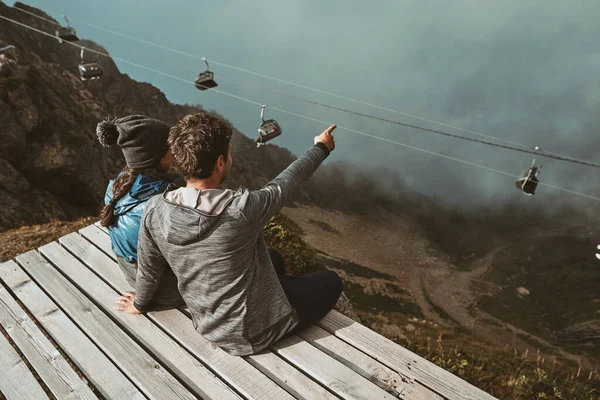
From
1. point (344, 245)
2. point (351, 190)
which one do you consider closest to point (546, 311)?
point (344, 245)

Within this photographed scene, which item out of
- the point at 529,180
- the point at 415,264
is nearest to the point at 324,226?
the point at 415,264

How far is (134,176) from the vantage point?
3582 mm

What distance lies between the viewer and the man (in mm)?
2670

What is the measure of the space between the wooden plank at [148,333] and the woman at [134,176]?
458 mm

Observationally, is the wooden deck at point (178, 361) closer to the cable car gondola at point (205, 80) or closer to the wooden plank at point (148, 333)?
the wooden plank at point (148, 333)

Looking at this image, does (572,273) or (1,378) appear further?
(572,273)

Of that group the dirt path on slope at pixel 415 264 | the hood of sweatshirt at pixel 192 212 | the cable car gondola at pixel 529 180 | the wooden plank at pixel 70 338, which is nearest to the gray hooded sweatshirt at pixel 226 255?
the hood of sweatshirt at pixel 192 212

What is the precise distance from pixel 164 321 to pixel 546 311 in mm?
76704

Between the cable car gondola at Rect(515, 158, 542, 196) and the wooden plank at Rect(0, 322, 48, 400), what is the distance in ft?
26.8

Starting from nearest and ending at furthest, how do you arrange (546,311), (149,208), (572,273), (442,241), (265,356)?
(149,208) → (265,356) → (546,311) → (572,273) → (442,241)

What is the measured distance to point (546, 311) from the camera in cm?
6419

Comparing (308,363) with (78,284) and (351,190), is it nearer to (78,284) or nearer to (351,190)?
(78,284)

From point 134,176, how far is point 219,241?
→ 1.44 metres

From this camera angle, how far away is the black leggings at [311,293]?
359 centimetres
